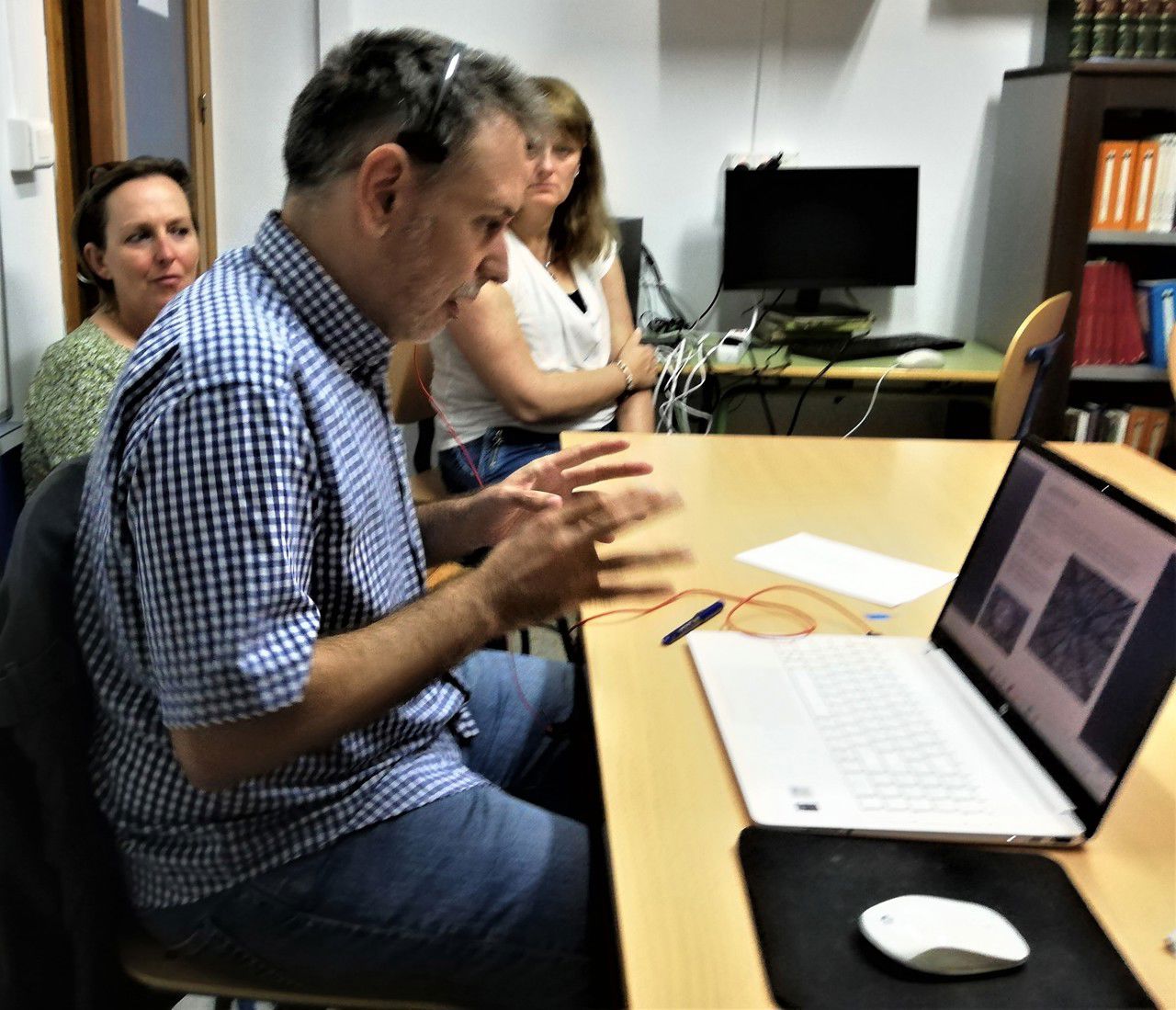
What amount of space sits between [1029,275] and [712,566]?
2.45 meters

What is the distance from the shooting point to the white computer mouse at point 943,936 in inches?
28.0

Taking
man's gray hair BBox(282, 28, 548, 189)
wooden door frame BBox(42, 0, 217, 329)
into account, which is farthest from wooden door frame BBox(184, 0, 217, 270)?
man's gray hair BBox(282, 28, 548, 189)

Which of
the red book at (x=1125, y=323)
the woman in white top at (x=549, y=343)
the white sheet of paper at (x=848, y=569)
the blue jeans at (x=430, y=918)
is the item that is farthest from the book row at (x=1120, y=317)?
the blue jeans at (x=430, y=918)

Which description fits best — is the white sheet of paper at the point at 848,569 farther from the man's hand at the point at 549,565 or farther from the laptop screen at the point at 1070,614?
the man's hand at the point at 549,565

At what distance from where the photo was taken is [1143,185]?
3404 mm

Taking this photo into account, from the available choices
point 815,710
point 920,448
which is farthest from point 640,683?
point 920,448

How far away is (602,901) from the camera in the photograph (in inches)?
42.4

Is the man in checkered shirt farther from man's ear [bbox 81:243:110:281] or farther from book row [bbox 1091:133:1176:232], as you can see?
book row [bbox 1091:133:1176:232]

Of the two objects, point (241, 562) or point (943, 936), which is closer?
point (943, 936)

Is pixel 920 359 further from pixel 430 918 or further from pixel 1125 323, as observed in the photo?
pixel 430 918

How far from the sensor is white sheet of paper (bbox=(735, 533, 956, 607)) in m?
1.40

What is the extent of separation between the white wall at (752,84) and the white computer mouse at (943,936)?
3193 mm

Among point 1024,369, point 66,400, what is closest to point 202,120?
point 66,400

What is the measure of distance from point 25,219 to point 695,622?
1.43 metres
